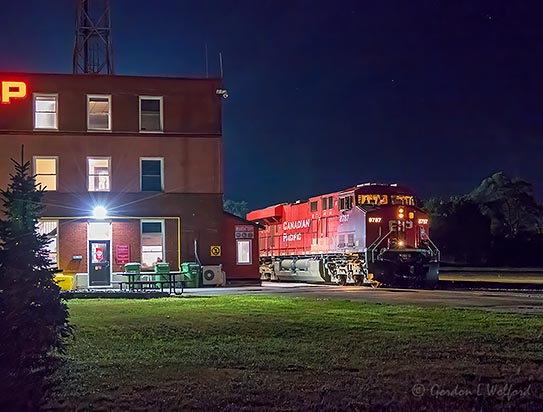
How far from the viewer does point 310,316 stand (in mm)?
16766

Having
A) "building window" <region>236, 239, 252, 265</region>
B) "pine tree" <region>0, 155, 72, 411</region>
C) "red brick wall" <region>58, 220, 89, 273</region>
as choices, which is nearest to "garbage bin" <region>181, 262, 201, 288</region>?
"building window" <region>236, 239, 252, 265</region>

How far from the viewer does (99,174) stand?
35500 millimetres

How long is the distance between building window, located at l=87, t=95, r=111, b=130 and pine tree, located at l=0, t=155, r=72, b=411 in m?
25.2

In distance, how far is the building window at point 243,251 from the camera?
3780cm

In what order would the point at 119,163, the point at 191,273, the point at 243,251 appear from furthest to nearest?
the point at 243,251 → the point at 119,163 → the point at 191,273

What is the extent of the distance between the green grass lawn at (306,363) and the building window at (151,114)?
19.9m

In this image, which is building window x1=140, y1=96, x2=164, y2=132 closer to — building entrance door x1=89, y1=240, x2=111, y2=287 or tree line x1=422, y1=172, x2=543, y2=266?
building entrance door x1=89, y1=240, x2=111, y2=287

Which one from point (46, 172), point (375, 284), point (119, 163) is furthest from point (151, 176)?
point (375, 284)

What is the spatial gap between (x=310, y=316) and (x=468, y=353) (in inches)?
247

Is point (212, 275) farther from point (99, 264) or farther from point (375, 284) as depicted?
point (375, 284)

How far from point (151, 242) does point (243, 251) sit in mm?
4999

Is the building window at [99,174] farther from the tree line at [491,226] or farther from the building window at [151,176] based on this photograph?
the tree line at [491,226]

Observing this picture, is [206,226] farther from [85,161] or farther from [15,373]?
[15,373]

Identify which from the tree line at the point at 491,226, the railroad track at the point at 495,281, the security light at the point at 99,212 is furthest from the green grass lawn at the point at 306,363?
the tree line at the point at 491,226
